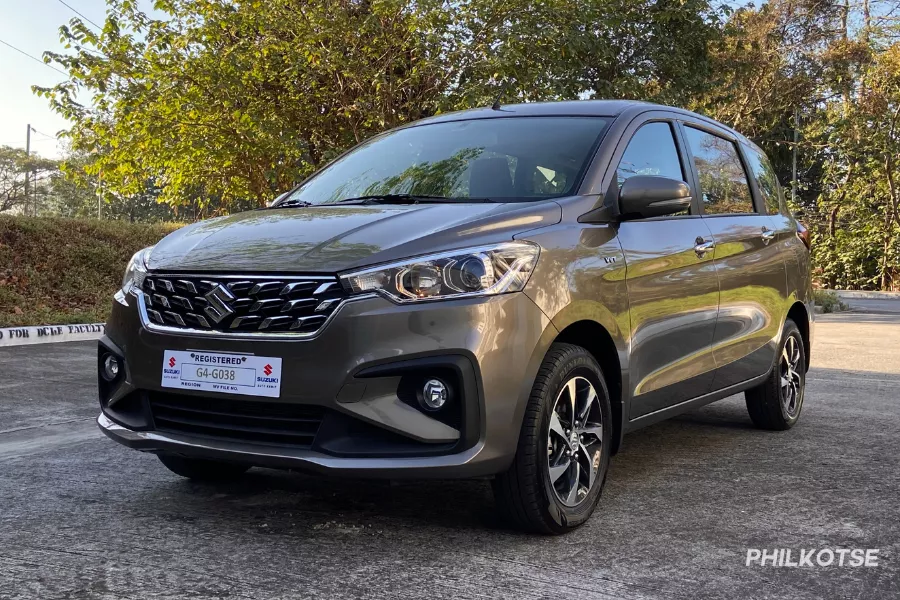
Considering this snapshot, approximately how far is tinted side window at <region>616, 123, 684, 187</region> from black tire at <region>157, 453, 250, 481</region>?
2.14 m

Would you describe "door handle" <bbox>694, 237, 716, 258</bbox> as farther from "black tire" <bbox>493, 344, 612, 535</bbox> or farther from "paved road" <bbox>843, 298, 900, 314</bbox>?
"paved road" <bbox>843, 298, 900, 314</bbox>

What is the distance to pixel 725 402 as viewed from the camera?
6930 mm

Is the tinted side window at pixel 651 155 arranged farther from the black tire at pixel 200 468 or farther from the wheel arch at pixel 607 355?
the black tire at pixel 200 468

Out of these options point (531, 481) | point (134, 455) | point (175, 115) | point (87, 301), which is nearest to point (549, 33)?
point (175, 115)

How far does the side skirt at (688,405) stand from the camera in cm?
408

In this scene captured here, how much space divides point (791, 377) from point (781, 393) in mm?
282

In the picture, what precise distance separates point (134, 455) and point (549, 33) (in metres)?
11.0

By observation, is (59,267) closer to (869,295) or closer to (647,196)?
(647,196)

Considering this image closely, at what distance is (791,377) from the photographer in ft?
19.4

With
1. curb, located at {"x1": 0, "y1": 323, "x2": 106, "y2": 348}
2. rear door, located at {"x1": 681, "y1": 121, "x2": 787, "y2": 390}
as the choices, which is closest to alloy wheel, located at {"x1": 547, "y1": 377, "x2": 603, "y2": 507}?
rear door, located at {"x1": 681, "y1": 121, "x2": 787, "y2": 390}

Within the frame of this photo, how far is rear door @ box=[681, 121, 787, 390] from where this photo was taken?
4.79 metres

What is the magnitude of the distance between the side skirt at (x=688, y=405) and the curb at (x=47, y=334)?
6.54 metres

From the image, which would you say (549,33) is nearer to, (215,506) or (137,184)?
(137,184)

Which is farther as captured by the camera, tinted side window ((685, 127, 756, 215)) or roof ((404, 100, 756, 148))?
tinted side window ((685, 127, 756, 215))
